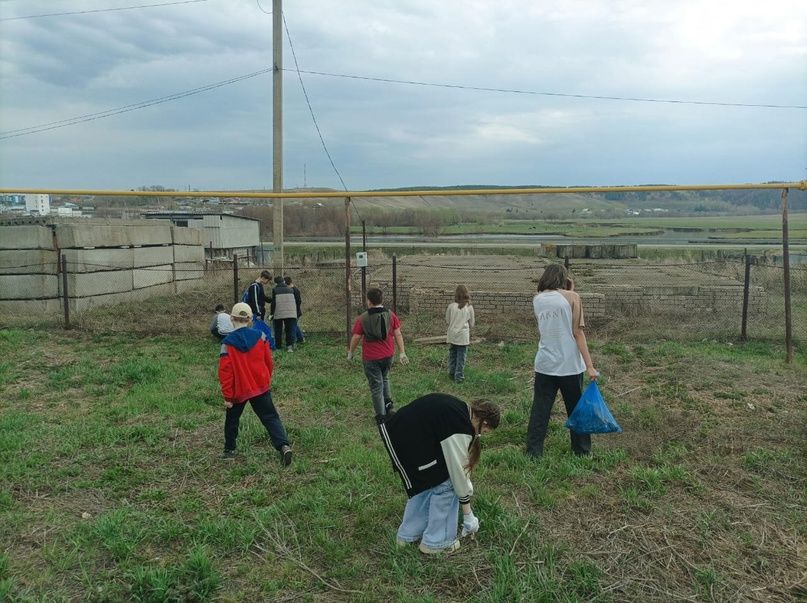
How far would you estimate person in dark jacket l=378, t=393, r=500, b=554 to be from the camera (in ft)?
12.0

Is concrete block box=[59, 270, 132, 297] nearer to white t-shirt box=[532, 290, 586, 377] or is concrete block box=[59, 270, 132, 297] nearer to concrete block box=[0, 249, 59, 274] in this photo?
concrete block box=[0, 249, 59, 274]

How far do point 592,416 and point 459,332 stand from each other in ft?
11.0

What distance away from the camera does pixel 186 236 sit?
18.1 meters

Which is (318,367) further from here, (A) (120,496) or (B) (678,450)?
(B) (678,450)

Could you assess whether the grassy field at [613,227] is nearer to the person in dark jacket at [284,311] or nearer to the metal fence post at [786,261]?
the metal fence post at [786,261]

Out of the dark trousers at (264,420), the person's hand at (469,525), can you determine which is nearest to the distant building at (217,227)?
the dark trousers at (264,420)

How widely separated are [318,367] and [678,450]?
17.0 feet

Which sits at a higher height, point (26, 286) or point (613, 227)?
point (613, 227)

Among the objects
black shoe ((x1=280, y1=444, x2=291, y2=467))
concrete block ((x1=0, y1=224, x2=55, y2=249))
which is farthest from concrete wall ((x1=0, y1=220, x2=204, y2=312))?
black shoe ((x1=280, y1=444, x2=291, y2=467))

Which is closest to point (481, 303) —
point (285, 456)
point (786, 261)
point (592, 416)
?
point (786, 261)

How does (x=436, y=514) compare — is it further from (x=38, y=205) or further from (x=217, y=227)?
(x=217, y=227)

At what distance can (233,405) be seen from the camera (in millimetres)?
5367

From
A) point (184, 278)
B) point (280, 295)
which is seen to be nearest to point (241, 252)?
point (184, 278)

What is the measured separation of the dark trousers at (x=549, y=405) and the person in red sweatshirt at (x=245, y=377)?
2.11 m
